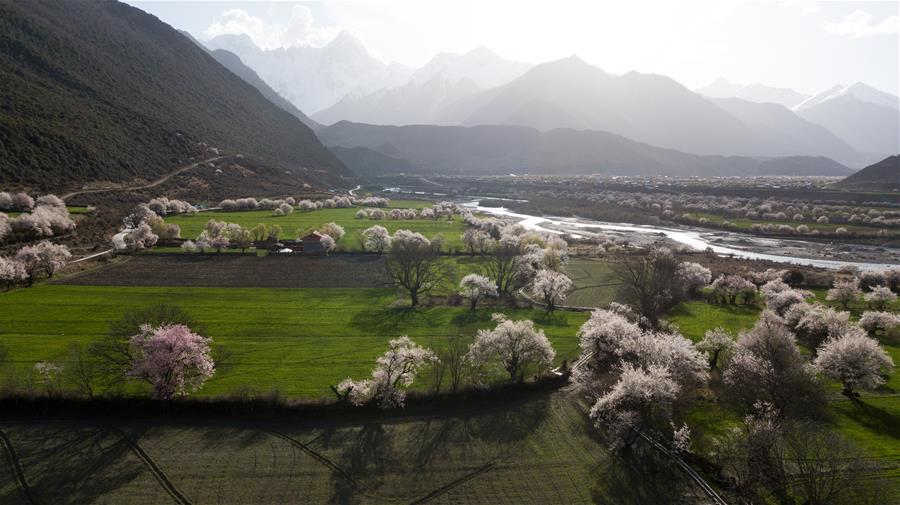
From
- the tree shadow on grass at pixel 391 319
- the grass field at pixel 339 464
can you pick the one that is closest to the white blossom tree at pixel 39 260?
the grass field at pixel 339 464

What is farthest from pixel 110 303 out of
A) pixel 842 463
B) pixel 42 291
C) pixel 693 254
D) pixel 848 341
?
pixel 693 254

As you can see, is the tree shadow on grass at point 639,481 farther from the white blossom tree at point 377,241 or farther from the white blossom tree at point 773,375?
the white blossom tree at point 377,241

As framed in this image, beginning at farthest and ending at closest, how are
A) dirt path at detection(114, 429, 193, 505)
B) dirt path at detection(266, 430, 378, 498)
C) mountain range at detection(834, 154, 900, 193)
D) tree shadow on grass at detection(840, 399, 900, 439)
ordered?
mountain range at detection(834, 154, 900, 193)
tree shadow on grass at detection(840, 399, 900, 439)
dirt path at detection(266, 430, 378, 498)
dirt path at detection(114, 429, 193, 505)

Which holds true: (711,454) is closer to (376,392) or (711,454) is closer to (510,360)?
(510,360)

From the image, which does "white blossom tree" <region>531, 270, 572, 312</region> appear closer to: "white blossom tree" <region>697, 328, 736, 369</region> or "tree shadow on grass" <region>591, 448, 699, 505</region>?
"white blossom tree" <region>697, 328, 736, 369</region>

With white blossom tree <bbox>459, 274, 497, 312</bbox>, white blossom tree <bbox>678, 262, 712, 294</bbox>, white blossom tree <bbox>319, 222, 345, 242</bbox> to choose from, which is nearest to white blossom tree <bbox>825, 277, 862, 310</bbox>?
white blossom tree <bbox>678, 262, 712, 294</bbox>

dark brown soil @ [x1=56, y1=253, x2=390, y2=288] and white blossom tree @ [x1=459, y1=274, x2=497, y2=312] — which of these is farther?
dark brown soil @ [x1=56, y1=253, x2=390, y2=288]

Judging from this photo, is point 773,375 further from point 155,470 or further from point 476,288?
point 155,470

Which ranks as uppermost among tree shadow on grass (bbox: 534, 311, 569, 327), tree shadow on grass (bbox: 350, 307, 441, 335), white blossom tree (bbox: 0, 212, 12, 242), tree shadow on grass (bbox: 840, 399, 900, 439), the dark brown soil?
white blossom tree (bbox: 0, 212, 12, 242)
